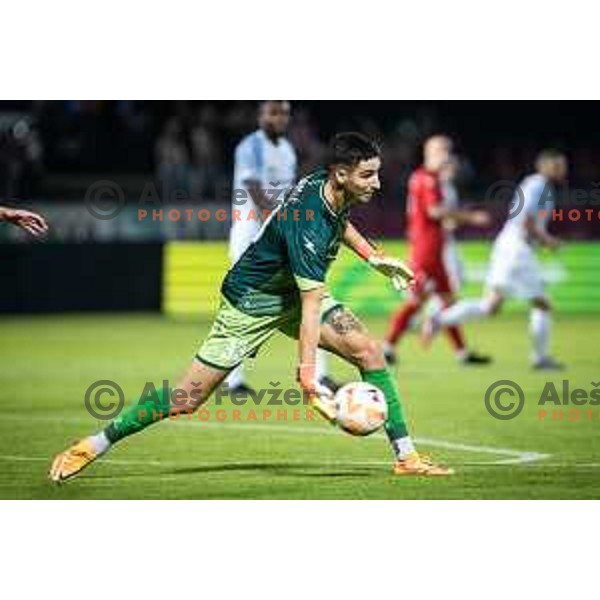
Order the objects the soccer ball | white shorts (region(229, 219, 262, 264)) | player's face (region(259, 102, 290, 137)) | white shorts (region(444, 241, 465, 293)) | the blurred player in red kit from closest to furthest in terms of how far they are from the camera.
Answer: the soccer ball
player's face (region(259, 102, 290, 137))
white shorts (region(229, 219, 262, 264))
the blurred player in red kit
white shorts (region(444, 241, 465, 293))

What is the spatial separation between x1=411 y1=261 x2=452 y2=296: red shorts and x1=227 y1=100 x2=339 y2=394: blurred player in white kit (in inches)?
163

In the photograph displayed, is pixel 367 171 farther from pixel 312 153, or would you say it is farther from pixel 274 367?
pixel 312 153

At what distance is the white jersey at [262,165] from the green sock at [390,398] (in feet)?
13.8

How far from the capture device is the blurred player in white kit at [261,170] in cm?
1377

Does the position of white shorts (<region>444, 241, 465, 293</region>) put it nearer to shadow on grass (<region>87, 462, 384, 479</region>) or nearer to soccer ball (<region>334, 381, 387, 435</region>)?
shadow on grass (<region>87, 462, 384, 479</region>)

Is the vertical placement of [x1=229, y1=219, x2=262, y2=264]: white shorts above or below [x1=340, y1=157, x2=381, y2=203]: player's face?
below

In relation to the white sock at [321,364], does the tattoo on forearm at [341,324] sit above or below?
above

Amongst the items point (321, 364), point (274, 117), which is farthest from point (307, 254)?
point (321, 364)

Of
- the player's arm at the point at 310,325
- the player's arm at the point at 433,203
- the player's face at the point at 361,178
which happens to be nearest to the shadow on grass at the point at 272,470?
the player's arm at the point at 310,325

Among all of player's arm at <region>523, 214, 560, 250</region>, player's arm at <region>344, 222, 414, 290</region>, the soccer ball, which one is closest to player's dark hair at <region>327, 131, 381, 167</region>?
player's arm at <region>344, 222, 414, 290</region>

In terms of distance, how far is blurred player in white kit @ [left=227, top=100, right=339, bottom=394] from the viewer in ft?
45.2

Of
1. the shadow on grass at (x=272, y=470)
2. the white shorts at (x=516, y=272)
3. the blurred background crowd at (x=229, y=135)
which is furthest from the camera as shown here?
the blurred background crowd at (x=229, y=135)

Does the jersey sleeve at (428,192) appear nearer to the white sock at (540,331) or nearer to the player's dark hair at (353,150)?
the white sock at (540,331)

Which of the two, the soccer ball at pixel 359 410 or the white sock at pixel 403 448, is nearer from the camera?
the soccer ball at pixel 359 410
